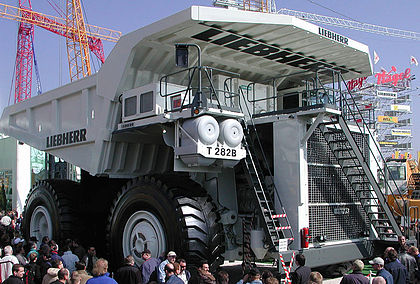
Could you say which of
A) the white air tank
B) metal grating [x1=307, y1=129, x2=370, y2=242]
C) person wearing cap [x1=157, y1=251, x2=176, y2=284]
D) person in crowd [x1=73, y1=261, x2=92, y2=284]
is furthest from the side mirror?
person in crowd [x1=73, y1=261, x2=92, y2=284]

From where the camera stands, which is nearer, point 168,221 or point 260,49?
point 168,221

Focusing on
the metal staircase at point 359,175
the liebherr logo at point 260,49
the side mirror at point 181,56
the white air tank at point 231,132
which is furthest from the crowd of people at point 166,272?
the liebherr logo at point 260,49

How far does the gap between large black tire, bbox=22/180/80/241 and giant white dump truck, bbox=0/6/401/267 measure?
4 centimetres

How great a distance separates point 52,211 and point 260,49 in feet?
17.8

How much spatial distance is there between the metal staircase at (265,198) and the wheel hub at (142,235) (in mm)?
1534

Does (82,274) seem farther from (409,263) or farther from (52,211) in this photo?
(52,211)

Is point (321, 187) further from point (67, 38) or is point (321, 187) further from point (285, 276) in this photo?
point (67, 38)

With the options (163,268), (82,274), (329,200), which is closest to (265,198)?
(329,200)

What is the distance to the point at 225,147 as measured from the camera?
23.3 ft

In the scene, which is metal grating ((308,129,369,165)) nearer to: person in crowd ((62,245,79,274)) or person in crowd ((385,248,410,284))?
person in crowd ((385,248,410,284))

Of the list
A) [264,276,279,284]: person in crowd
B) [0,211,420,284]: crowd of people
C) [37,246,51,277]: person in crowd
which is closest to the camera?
[264,276,279,284]: person in crowd

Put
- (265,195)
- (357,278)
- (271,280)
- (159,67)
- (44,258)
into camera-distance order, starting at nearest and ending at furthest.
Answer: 1. (271,280)
2. (357,278)
3. (44,258)
4. (265,195)
5. (159,67)

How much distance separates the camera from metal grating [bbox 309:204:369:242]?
757cm

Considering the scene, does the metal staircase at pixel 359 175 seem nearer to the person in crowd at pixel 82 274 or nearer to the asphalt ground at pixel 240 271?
the asphalt ground at pixel 240 271
